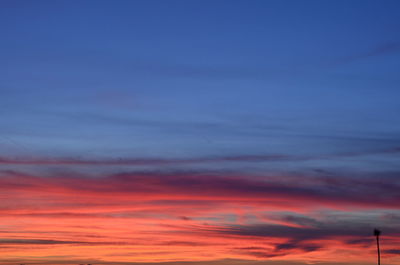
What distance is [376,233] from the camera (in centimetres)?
8181
